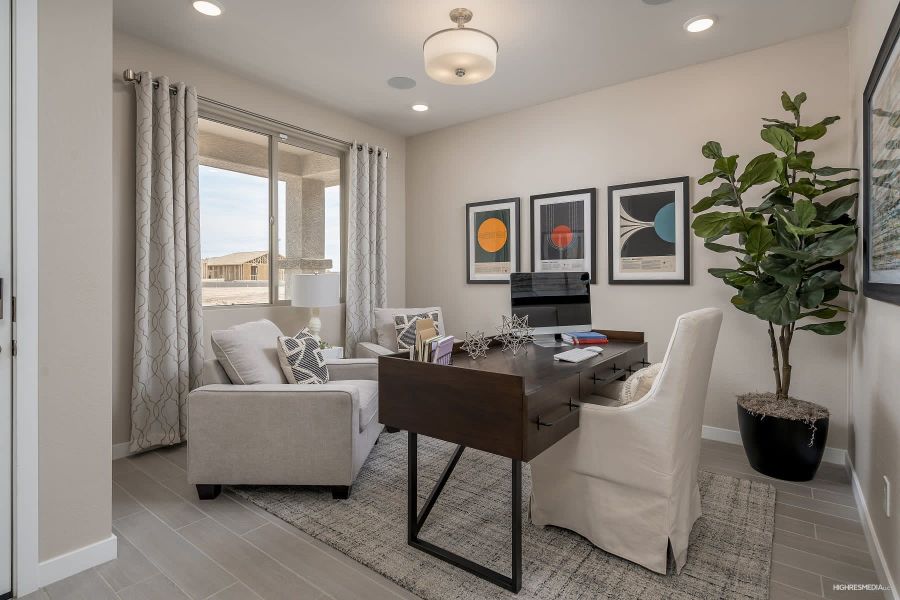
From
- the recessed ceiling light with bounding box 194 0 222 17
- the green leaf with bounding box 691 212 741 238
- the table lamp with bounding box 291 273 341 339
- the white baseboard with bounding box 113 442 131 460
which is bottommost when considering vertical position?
the white baseboard with bounding box 113 442 131 460

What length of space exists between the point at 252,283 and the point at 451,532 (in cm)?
263

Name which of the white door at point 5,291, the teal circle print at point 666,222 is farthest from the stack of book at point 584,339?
the white door at point 5,291

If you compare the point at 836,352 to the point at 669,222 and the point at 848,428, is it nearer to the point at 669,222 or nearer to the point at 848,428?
the point at 848,428

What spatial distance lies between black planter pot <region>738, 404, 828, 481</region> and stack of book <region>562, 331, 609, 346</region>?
3.35ft

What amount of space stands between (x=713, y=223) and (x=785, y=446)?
1338 millimetres

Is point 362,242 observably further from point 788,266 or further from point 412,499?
point 788,266

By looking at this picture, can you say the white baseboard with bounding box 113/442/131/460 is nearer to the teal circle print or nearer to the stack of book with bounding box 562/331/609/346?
the stack of book with bounding box 562/331/609/346

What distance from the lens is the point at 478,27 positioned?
2930 mm

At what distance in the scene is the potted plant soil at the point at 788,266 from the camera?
8.24ft

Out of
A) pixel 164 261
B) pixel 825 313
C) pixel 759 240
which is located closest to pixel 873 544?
pixel 825 313

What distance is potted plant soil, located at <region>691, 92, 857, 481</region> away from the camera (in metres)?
2.51

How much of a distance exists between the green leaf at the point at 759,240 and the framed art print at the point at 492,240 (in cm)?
201

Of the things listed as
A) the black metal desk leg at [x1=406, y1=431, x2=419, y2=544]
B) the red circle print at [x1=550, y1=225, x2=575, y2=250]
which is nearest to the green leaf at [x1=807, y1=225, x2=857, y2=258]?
the red circle print at [x1=550, y1=225, x2=575, y2=250]

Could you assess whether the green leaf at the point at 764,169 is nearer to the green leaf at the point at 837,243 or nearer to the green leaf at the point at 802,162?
the green leaf at the point at 802,162
